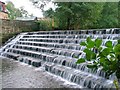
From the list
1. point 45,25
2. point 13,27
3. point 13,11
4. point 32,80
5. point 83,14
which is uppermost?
point 13,11

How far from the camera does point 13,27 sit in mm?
17328

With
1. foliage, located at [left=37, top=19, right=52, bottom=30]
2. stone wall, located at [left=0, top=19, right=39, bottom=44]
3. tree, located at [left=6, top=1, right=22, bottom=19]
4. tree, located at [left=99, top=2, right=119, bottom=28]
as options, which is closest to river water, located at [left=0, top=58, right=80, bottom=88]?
stone wall, located at [left=0, top=19, right=39, bottom=44]

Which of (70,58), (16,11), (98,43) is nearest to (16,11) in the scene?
(16,11)

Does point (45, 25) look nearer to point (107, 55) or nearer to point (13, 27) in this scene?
point (13, 27)

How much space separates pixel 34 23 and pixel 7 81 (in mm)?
13312

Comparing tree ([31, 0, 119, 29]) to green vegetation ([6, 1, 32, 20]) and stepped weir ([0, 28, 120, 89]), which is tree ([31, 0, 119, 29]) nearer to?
stepped weir ([0, 28, 120, 89])

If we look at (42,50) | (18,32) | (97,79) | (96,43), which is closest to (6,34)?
(18,32)

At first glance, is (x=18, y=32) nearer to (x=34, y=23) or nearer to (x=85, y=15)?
(x=34, y=23)

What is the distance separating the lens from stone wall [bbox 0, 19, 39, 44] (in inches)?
646

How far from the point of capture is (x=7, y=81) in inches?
219

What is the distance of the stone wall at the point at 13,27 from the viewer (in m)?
16.4

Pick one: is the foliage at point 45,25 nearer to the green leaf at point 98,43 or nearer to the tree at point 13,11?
the green leaf at point 98,43

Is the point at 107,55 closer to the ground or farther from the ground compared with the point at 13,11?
closer to the ground

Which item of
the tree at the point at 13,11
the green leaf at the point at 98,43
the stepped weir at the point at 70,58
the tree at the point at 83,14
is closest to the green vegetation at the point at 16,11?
the tree at the point at 13,11
